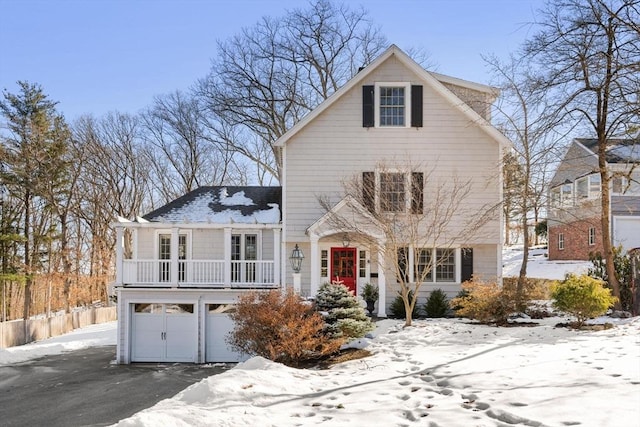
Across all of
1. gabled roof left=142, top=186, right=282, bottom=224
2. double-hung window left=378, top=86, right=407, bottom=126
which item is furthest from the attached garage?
double-hung window left=378, top=86, right=407, bottom=126

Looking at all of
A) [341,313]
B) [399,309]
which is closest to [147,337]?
[399,309]

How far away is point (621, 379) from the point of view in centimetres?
721

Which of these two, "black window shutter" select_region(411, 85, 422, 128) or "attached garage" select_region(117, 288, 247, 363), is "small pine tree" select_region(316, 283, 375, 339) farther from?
"black window shutter" select_region(411, 85, 422, 128)

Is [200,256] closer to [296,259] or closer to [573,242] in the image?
[296,259]

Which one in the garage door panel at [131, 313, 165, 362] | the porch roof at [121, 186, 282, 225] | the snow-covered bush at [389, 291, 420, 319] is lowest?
the garage door panel at [131, 313, 165, 362]

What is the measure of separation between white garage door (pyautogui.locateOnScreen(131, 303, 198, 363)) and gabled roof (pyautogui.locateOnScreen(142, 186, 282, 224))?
3204mm

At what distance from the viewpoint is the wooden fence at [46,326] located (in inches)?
869

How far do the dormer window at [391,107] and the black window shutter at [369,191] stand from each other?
6.24ft

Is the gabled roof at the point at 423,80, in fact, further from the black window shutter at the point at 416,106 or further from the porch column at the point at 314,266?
the porch column at the point at 314,266

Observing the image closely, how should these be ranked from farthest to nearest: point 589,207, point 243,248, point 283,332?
point 589,207 < point 243,248 < point 283,332

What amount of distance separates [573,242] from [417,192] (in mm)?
Answer: 17342

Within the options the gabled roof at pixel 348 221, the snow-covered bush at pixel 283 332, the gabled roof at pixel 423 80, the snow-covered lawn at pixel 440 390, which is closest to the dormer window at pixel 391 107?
the gabled roof at pixel 423 80

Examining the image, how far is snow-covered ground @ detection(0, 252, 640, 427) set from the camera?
20.1 feet

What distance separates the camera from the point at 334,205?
1800cm
